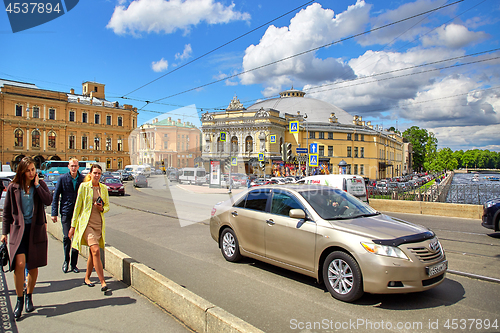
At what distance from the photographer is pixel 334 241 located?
15.0 ft

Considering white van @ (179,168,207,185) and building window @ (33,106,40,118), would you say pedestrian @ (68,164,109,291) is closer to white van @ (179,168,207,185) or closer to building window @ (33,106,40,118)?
white van @ (179,168,207,185)

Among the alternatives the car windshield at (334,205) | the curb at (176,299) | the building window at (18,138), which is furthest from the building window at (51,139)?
the car windshield at (334,205)

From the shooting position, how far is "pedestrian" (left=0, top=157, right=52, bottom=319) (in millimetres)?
4121

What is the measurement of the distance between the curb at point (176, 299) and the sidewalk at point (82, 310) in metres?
0.11

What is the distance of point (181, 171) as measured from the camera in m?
43.0

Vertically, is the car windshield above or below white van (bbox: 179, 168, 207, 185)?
above

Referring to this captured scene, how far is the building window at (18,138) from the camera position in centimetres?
5831

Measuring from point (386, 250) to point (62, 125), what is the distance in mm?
72260

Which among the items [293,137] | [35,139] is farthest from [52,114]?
[293,137]

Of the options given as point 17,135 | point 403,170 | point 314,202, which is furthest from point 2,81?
point 403,170

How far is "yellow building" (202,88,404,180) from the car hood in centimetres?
5037

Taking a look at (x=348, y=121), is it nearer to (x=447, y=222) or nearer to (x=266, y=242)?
(x=447, y=222)

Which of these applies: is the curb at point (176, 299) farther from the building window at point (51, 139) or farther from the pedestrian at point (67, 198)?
the building window at point (51, 139)

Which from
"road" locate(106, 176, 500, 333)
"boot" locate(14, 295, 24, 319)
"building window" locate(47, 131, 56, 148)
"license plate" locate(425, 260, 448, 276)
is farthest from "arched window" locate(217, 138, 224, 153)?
"license plate" locate(425, 260, 448, 276)
